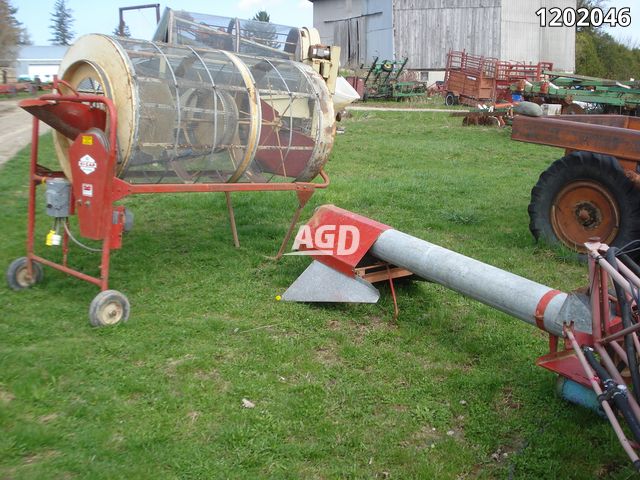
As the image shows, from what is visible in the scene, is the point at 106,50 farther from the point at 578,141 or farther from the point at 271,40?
the point at 578,141

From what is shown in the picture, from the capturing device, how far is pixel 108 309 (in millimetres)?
4941

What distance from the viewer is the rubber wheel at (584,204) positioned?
20.8ft

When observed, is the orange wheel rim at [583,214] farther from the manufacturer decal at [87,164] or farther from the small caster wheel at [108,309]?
the manufacturer decal at [87,164]

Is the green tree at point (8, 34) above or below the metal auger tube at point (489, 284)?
above

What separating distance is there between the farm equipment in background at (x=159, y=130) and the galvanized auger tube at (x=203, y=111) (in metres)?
0.01

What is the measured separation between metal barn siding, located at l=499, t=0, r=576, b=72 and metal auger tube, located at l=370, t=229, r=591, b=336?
33397 mm

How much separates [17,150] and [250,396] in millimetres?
11709

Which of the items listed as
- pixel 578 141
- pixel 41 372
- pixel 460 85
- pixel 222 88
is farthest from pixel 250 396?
pixel 460 85

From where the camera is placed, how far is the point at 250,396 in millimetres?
4008

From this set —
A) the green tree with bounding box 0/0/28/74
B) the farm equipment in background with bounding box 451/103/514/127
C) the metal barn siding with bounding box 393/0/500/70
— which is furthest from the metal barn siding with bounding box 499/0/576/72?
the green tree with bounding box 0/0/28/74

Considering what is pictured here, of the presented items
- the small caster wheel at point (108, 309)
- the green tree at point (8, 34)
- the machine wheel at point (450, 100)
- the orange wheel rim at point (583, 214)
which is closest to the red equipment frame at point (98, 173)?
the small caster wheel at point (108, 309)

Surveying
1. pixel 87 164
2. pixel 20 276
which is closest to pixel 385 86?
pixel 20 276

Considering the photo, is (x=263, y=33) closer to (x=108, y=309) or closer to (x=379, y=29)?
(x=108, y=309)

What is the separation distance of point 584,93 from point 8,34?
103ft
